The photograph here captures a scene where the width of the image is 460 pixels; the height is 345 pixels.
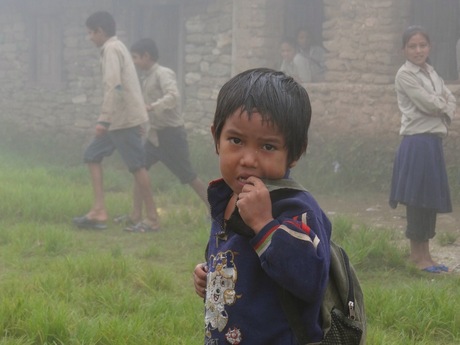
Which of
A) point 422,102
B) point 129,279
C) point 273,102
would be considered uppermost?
point 273,102

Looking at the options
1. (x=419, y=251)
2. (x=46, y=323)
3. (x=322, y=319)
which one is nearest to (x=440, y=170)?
(x=419, y=251)

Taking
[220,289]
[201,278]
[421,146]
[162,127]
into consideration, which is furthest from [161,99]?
[220,289]

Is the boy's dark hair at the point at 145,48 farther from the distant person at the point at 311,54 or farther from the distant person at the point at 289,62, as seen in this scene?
the distant person at the point at 311,54

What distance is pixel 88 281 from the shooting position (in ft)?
15.5

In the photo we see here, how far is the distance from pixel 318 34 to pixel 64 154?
4.45 meters

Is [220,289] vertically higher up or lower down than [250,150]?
lower down

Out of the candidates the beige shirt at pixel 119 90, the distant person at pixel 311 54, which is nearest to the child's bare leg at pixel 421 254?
the beige shirt at pixel 119 90

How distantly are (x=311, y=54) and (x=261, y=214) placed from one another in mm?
9255

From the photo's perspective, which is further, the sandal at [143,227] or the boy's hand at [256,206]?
the sandal at [143,227]

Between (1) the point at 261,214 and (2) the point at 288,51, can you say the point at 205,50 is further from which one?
(1) the point at 261,214

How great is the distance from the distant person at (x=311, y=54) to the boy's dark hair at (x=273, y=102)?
8730 mm

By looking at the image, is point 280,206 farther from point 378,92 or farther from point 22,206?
point 378,92

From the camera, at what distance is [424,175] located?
536 cm

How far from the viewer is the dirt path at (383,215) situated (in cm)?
598
